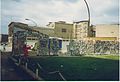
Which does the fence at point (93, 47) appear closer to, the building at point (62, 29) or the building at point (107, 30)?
the building at point (107, 30)

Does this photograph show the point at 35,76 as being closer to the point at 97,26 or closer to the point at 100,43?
the point at 100,43

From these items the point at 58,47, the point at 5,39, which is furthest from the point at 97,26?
the point at 58,47

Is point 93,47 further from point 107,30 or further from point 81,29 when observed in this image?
point 81,29

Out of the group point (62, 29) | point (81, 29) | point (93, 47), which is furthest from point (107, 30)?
point (93, 47)

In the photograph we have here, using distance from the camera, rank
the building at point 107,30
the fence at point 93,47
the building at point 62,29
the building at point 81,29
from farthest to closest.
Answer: the building at point 62,29, the building at point 81,29, the building at point 107,30, the fence at point 93,47

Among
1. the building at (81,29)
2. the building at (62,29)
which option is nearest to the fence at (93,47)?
the building at (81,29)

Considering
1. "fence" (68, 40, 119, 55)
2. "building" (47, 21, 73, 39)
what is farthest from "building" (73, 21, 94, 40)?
"fence" (68, 40, 119, 55)

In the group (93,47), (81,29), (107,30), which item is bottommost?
(93,47)

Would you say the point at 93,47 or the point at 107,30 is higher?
the point at 107,30

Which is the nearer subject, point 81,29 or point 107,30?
point 107,30

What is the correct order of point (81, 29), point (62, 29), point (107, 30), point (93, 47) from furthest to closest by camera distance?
point (62, 29) → point (81, 29) → point (107, 30) → point (93, 47)

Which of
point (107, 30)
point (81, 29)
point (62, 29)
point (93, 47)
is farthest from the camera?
point (62, 29)

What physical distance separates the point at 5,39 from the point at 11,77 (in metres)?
36.1

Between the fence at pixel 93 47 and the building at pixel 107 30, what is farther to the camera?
the building at pixel 107 30
